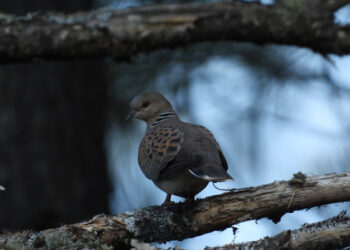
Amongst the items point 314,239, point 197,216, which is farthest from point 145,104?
point 314,239

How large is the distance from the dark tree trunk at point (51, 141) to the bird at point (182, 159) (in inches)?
56.9

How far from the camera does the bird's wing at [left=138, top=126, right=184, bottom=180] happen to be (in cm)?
331

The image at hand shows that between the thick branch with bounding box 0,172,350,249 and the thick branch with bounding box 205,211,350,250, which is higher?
the thick branch with bounding box 0,172,350,249

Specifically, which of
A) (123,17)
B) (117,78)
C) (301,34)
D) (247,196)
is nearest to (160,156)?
(247,196)

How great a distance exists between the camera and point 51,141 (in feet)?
16.4

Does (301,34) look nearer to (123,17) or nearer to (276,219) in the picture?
(123,17)

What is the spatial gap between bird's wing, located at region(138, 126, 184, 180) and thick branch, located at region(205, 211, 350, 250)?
0.89 m

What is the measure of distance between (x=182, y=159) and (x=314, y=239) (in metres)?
0.98

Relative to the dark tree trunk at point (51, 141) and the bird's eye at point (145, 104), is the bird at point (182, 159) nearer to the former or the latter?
the bird's eye at point (145, 104)

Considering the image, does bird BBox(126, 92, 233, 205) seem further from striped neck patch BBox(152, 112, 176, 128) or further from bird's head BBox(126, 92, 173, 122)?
bird's head BBox(126, 92, 173, 122)

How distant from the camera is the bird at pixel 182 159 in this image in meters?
3.12

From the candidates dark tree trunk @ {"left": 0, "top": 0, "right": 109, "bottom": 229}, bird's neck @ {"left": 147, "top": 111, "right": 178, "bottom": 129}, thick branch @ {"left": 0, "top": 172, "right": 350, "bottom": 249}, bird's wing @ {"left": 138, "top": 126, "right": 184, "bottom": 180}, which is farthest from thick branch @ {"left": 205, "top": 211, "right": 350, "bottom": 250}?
dark tree trunk @ {"left": 0, "top": 0, "right": 109, "bottom": 229}

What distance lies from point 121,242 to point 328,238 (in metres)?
0.93

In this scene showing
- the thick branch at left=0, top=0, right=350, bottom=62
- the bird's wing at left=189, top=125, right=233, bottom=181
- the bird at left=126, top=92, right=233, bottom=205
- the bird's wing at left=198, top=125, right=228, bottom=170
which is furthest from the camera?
the thick branch at left=0, top=0, right=350, bottom=62
